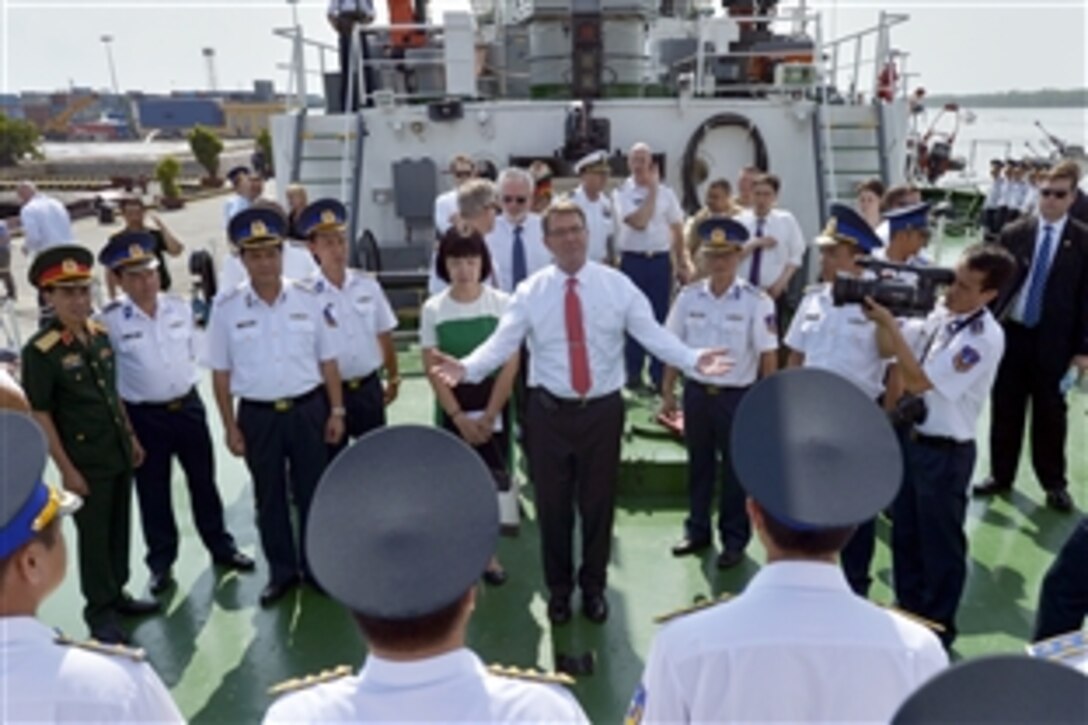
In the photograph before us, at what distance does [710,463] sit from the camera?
391 cm

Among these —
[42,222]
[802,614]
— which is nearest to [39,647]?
[802,614]

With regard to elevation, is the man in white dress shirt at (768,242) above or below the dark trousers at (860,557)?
above

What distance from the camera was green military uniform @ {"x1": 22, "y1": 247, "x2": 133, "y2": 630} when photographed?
10.0ft

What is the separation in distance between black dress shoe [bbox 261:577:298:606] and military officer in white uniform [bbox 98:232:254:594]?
0.32 m

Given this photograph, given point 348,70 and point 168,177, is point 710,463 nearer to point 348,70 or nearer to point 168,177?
point 348,70

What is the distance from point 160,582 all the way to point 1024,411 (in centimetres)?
454

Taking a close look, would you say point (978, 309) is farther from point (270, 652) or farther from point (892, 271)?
point (270, 652)

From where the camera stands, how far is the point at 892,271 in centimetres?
284

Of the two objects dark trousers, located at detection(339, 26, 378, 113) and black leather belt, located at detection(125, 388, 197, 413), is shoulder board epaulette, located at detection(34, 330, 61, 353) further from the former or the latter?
dark trousers, located at detection(339, 26, 378, 113)

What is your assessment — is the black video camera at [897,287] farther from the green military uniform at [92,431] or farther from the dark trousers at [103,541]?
the dark trousers at [103,541]

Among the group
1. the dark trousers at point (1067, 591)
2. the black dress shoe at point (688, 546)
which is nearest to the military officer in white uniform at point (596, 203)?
the black dress shoe at point (688, 546)

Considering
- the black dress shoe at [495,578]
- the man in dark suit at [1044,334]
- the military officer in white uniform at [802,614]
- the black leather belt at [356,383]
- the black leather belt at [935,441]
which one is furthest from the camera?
the man in dark suit at [1044,334]

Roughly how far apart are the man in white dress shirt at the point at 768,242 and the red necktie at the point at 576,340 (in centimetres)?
237

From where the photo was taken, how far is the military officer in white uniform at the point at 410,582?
3.69 feet
